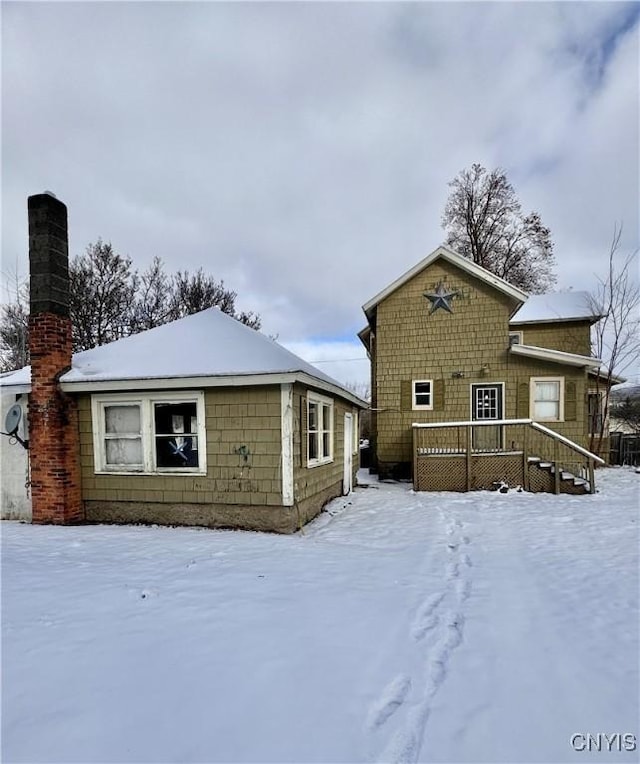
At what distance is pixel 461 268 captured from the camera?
529 inches

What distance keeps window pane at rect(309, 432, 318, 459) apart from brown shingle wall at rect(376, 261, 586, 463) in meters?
5.99

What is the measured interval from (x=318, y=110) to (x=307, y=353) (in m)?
47.3

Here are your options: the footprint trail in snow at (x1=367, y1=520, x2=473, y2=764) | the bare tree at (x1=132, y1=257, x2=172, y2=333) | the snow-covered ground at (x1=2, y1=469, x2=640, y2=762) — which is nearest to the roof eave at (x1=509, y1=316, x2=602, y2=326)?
the snow-covered ground at (x1=2, y1=469, x2=640, y2=762)

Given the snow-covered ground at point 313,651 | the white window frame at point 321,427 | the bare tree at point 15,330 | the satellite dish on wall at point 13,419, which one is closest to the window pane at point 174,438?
the snow-covered ground at point 313,651

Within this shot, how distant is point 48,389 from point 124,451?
1673mm

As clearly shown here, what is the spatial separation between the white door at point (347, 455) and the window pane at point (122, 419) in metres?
5.60

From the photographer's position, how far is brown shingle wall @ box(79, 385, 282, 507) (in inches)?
265

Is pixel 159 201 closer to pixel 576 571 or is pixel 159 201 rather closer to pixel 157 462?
pixel 157 462

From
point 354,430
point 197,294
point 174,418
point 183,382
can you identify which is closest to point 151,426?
point 183,382

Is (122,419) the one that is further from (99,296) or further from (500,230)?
(500,230)

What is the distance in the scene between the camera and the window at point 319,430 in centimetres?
815

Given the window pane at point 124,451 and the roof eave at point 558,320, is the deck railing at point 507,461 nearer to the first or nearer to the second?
the roof eave at point 558,320

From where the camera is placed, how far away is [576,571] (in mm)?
5074

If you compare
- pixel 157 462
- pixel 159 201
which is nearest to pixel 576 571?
pixel 157 462
